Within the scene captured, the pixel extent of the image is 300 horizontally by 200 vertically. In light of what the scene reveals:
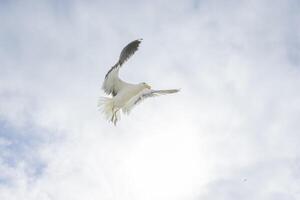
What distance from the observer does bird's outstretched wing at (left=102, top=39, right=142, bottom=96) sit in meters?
27.4

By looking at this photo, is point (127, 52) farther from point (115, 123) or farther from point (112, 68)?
point (115, 123)

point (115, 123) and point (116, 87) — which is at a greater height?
point (116, 87)

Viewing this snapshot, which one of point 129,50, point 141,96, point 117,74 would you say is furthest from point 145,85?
point 129,50

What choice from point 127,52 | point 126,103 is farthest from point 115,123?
point 127,52

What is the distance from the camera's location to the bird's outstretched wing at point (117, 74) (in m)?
27.4

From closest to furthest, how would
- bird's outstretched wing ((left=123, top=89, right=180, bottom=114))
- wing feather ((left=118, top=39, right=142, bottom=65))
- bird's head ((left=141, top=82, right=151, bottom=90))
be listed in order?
wing feather ((left=118, top=39, right=142, bottom=65)), bird's outstretched wing ((left=123, top=89, right=180, bottom=114)), bird's head ((left=141, top=82, right=151, bottom=90))

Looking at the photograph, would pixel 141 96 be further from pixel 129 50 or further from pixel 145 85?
pixel 129 50

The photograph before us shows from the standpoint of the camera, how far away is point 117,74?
2931cm

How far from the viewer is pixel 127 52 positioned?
27.5 meters

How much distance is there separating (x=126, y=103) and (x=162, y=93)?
181cm

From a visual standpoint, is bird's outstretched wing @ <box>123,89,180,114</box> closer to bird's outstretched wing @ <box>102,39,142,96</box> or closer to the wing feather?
bird's outstretched wing @ <box>102,39,142,96</box>

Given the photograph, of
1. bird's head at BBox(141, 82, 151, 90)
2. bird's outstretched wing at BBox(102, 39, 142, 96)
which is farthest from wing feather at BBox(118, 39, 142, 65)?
bird's head at BBox(141, 82, 151, 90)

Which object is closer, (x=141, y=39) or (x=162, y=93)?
(x=141, y=39)

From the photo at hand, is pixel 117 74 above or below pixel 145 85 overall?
above
